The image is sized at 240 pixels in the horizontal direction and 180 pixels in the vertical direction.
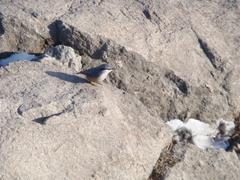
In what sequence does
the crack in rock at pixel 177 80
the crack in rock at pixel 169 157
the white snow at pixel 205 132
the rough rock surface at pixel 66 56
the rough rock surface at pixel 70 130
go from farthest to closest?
1. the crack in rock at pixel 177 80
2. the rough rock surface at pixel 66 56
3. the white snow at pixel 205 132
4. the crack in rock at pixel 169 157
5. the rough rock surface at pixel 70 130

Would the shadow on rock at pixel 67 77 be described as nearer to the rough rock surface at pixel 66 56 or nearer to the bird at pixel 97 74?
the bird at pixel 97 74

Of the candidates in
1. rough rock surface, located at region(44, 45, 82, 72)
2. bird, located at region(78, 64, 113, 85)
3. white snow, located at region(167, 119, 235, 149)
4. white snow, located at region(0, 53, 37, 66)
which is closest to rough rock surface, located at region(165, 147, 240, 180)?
white snow, located at region(167, 119, 235, 149)

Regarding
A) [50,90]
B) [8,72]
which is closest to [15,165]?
[50,90]

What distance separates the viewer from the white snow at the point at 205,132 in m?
9.05

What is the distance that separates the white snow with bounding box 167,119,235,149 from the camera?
9.05 m

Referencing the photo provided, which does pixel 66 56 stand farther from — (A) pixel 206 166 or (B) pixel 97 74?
(A) pixel 206 166

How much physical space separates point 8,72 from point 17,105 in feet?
3.86

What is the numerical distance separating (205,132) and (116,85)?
2019 mm

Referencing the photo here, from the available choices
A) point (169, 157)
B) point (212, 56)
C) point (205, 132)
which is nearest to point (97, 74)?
point (169, 157)

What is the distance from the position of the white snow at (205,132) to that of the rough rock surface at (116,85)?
161mm

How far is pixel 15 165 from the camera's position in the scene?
6.73 m

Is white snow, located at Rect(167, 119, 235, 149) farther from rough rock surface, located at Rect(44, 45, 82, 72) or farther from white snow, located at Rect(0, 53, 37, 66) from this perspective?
white snow, located at Rect(0, 53, 37, 66)

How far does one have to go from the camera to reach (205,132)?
9453 mm

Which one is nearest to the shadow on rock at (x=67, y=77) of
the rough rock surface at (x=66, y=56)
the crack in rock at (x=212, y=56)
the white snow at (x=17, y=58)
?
the rough rock surface at (x=66, y=56)
